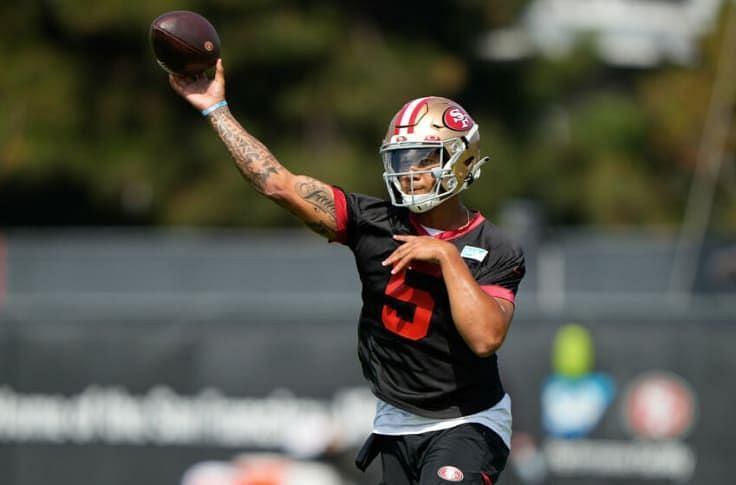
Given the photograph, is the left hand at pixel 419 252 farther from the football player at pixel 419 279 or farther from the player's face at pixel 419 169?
the player's face at pixel 419 169

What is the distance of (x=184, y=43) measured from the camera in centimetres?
580

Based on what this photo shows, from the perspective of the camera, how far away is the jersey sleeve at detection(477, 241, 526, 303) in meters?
5.71

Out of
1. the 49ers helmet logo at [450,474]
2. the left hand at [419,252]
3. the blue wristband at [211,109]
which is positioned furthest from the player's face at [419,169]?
the 49ers helmet logo at [450,474]

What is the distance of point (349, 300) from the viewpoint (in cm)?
1870

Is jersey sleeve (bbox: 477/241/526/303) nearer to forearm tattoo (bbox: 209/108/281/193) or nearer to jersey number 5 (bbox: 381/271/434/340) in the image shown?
jersey number 5 (bbox: 381/271/434/340)

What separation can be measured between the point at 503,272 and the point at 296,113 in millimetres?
23305

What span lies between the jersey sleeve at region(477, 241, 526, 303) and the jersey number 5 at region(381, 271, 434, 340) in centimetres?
24

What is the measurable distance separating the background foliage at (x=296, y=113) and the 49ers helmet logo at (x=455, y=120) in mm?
20903

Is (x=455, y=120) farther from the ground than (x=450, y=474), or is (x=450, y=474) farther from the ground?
(x=455, y=120)

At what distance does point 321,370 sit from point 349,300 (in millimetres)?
7521

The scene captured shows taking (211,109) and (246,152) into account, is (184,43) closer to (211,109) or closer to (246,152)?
(211,109)

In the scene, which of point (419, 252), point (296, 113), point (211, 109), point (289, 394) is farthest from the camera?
point (296, 113)

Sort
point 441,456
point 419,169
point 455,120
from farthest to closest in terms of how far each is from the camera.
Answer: point 455,120 < point 419,169 < point 441,456

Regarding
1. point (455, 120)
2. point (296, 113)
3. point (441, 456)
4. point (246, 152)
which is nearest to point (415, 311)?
point (441, 456)
